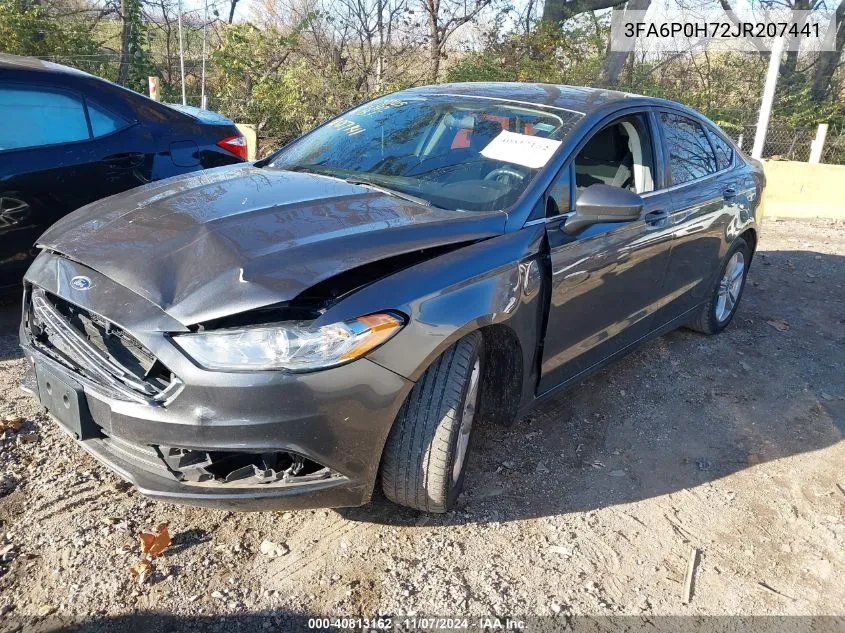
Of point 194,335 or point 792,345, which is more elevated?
point 194,335

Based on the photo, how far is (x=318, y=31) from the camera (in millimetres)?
12734

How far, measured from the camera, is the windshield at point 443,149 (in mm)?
3037

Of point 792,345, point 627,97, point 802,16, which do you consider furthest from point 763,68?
point 627,97

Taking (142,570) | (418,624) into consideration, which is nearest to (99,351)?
(142,570)

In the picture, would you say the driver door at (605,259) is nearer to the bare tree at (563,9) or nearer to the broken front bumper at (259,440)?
the broken front bumper at (259,440)

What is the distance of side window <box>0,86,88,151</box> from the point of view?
3.94 meters

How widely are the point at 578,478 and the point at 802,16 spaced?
18.1m

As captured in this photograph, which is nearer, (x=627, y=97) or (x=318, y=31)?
(x=627, y=97)

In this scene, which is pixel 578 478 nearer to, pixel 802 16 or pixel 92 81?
pixel 92 81

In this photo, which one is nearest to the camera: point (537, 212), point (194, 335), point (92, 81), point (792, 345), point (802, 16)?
point (194, 335)

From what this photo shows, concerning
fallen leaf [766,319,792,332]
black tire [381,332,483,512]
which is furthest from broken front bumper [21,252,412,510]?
fallen leaf [766,319,792,332]

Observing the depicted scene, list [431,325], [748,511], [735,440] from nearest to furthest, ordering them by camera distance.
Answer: [431,325] → [748,511] → [735,440]

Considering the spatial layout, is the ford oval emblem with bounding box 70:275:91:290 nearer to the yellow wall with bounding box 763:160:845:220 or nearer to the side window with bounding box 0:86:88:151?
the side window with bounding box 0:86:88:151

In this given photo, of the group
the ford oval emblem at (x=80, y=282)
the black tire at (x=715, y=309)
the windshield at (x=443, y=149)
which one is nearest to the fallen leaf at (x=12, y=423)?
the ford oval emblem at (x=80, y=282)
